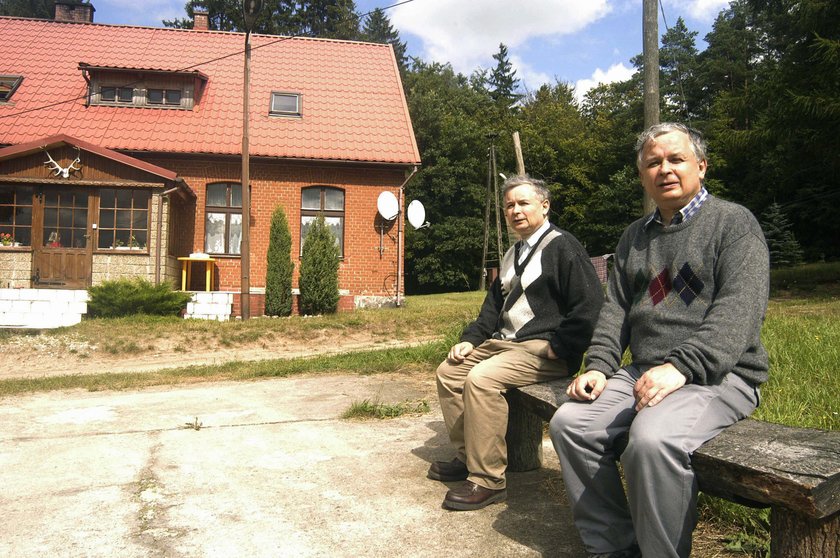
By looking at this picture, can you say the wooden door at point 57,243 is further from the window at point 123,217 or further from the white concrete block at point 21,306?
the white concrete block at point 21,306

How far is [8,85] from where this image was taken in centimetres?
1731

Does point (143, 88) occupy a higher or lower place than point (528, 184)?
higher

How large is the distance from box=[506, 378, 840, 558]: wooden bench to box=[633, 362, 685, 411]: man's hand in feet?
0.65

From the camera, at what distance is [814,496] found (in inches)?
68.5

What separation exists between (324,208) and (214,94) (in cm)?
446

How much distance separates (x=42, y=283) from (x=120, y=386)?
8713 millimetres

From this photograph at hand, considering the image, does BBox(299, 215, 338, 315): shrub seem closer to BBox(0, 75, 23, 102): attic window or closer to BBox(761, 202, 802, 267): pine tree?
BBox(0, 75, 23, 102): attic window

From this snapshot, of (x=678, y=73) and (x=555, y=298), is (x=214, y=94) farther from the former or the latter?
(x=678, y=73)

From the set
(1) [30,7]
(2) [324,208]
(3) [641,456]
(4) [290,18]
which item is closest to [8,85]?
(2) [324,208]

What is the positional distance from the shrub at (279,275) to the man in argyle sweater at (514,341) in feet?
37.0

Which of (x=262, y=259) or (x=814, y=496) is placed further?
(x=262, y=259)

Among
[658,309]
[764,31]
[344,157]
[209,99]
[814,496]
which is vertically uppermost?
[764,31]

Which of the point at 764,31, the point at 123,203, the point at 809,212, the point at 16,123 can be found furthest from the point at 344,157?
the point at 764,31

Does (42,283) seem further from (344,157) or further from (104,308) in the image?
(344,157)
